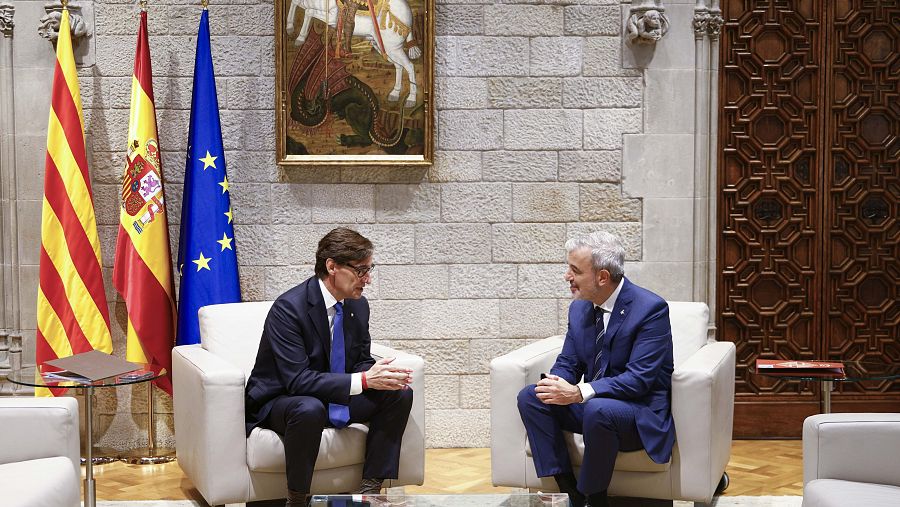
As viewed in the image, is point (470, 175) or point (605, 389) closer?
point (605, 389)

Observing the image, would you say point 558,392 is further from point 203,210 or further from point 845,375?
point 203,210

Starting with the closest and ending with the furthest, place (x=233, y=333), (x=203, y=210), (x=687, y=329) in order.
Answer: (x=233, y=333) < (x=687, y=329) < (x=203, y=210)

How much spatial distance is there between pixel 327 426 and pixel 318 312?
44cm

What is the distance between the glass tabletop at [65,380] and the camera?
11.4 feet

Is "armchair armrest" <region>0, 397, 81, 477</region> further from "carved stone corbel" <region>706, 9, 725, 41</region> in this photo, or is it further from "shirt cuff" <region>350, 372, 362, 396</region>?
"carved stone corbel" <region>706, 9, 725, 41</region>

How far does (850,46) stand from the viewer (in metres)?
5.12

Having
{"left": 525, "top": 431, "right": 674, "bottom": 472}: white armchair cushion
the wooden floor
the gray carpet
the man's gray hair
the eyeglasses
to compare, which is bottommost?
the wooden floor

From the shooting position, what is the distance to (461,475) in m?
4.57

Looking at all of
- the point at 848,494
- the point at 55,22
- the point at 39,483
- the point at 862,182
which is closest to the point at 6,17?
the point at 55,22

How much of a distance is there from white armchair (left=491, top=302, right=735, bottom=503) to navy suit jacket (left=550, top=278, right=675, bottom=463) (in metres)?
0.06

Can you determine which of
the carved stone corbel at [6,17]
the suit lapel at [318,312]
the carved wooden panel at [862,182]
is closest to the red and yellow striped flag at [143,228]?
the carved stone corbel at [6,17]

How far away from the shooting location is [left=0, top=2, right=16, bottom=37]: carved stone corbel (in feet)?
15.6

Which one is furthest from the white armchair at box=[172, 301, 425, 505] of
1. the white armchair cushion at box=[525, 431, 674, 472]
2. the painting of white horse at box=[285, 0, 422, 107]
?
the painting of white horse at box=[285, 0, 422, 107]

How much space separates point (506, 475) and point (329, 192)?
1.87m
